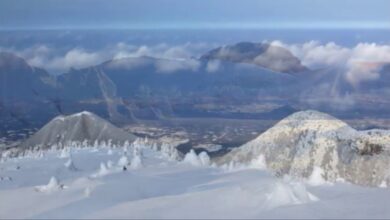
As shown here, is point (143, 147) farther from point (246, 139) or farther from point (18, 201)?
point (18, 201)

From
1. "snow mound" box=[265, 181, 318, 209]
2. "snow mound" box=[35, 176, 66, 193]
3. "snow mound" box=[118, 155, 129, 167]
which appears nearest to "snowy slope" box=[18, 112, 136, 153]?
"snow mound" box=[118, 155, 129, 167]

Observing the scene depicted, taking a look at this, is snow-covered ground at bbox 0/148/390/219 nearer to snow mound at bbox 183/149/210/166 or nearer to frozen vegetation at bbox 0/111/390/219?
frozen vegetation at bbox 0/111/390/219

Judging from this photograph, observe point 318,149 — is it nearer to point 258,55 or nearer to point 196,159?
point 258,55

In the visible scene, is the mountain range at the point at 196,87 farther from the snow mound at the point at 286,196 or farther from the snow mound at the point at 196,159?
the snow mound at the point at 286,196

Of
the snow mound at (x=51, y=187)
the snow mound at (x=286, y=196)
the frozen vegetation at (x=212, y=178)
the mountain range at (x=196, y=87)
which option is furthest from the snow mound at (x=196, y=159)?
the snow mound at (x=286, y=196)

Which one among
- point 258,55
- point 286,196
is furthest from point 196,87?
point 286,196

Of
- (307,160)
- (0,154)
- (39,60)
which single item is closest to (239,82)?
(307,160)
